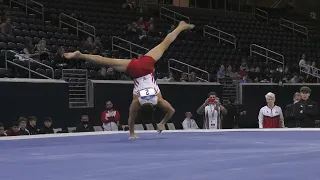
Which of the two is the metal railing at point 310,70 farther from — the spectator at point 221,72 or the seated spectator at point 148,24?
the seated spectator at point 148,24

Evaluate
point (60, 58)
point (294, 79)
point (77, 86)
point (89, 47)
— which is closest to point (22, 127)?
Answer: point (77, 86)

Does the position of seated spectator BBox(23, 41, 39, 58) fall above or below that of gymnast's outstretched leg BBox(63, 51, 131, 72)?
above

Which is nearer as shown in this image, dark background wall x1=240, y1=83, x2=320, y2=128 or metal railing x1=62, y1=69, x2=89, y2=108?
metal railing x1=62, y1=69, x2=89, y2=108

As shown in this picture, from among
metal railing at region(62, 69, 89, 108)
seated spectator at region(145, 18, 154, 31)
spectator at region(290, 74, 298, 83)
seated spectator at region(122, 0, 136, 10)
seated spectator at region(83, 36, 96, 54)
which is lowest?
metal railing at region(62, 69, 89, 108)

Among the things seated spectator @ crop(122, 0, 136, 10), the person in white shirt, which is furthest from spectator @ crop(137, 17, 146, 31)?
the person in white shirt

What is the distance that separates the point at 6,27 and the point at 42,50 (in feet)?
4.17

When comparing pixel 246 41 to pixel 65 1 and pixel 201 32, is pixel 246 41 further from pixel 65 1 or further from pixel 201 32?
pixel 65 1

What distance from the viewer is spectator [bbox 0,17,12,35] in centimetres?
1767

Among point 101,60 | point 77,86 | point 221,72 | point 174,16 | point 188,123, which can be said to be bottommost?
point 188,123

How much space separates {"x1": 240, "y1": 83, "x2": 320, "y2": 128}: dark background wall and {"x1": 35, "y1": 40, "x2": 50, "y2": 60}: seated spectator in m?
7.33

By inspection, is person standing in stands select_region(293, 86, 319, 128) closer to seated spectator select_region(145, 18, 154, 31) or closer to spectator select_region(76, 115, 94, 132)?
spectator select_region(76, 115, 94, 132)

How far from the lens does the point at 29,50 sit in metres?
17.5

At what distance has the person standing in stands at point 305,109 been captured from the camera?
38.1 feet

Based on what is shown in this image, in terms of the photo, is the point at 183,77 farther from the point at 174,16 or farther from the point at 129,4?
the point at 174,16
